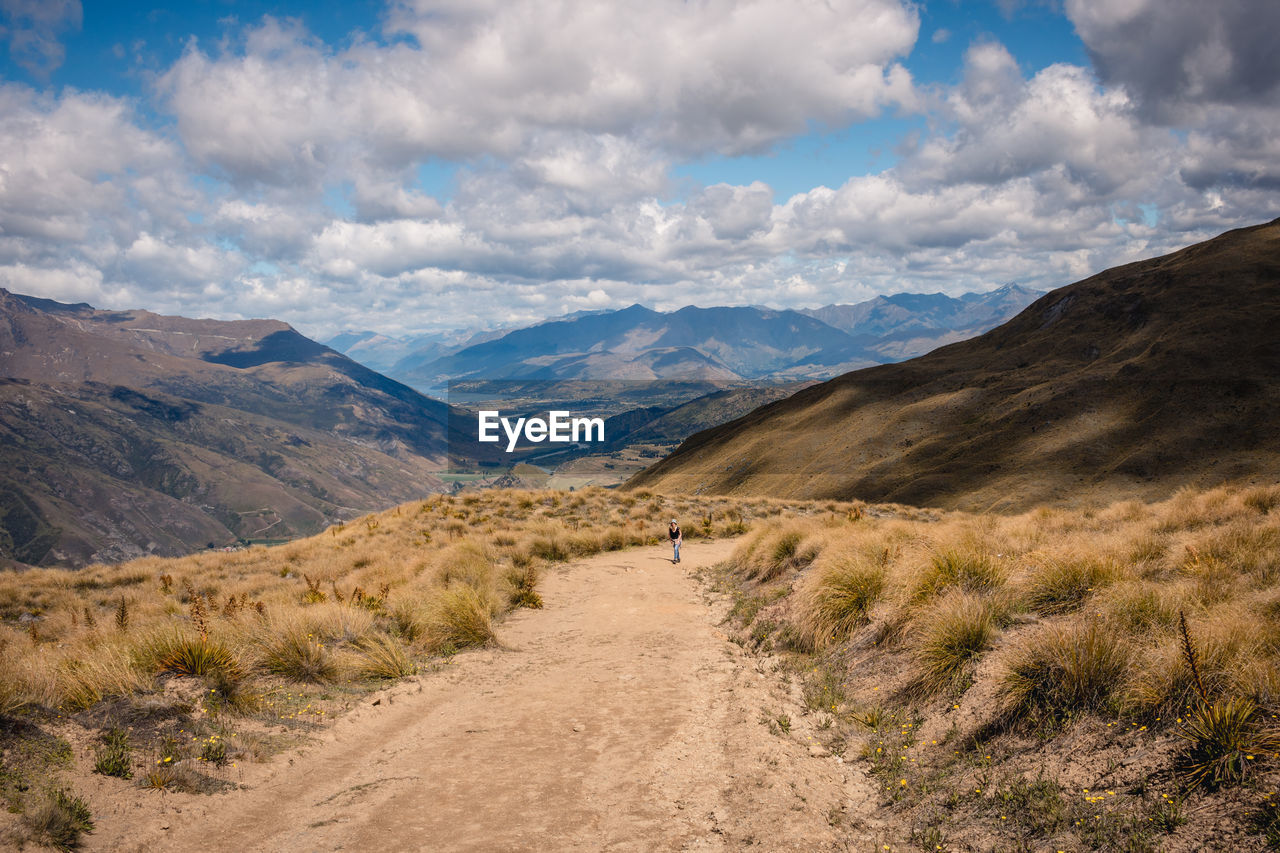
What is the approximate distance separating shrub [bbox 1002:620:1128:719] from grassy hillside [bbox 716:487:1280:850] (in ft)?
0.06

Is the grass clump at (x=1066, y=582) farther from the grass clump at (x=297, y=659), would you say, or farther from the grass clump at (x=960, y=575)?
the grass clump at (x=297, y=659)

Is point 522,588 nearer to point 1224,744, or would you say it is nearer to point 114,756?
point 114,756

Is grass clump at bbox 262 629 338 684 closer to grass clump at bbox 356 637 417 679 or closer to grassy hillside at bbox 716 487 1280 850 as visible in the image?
grass clump at bbox 356 637 417 679

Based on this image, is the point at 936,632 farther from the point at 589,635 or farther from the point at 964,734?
the point at 589,635

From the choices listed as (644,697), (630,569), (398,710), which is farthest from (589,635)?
(630,569)

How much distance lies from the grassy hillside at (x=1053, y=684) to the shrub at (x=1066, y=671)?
0.06 ft

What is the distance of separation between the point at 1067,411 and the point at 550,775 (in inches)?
3471

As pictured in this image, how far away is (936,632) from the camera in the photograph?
7.53 metres

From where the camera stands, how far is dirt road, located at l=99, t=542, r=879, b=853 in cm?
552

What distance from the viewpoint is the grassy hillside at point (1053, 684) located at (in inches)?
179

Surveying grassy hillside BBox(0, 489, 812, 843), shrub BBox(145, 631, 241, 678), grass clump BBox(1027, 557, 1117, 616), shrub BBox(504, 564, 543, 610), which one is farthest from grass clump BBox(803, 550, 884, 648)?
shrub BBox(145, 631, 241, 678)

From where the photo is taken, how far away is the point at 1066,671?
5.94 meters

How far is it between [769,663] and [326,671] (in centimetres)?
718

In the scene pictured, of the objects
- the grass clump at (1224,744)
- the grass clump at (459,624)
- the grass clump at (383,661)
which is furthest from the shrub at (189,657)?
the grass clump at (1224,744)
